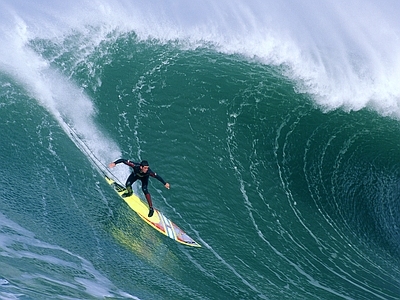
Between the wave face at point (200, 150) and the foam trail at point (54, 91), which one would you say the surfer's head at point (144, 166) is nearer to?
the wave face at point (200, 150)

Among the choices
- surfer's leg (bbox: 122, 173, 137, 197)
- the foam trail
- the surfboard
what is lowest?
the surfboard

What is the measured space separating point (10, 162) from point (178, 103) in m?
5.45

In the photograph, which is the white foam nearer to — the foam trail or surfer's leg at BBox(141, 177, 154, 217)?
the foam trail

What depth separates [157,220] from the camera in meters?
13.8

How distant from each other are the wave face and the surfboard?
165mm

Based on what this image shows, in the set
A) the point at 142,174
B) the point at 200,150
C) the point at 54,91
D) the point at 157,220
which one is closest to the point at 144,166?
the point at 142,174

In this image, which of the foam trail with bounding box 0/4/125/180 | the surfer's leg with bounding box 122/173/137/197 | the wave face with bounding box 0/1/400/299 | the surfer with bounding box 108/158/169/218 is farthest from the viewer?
the foam trail with bounding box 0/4/125/180

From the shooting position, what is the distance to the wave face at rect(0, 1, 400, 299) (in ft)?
40.8

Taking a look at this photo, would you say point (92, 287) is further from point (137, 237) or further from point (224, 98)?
point (224, 98)

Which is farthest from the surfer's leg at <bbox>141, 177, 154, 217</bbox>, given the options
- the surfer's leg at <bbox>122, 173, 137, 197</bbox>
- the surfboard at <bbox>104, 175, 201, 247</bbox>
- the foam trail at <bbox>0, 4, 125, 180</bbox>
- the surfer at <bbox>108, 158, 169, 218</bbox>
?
the foam trail at <bbox>0, 4, 125, 180</bbox>

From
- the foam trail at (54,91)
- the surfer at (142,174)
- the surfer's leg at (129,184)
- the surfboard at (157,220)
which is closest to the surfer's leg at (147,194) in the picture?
the surfer at (142,174)

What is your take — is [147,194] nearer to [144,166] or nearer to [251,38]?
[144,166]

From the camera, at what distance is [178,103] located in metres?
17.6

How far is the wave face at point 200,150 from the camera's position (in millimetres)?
12422
